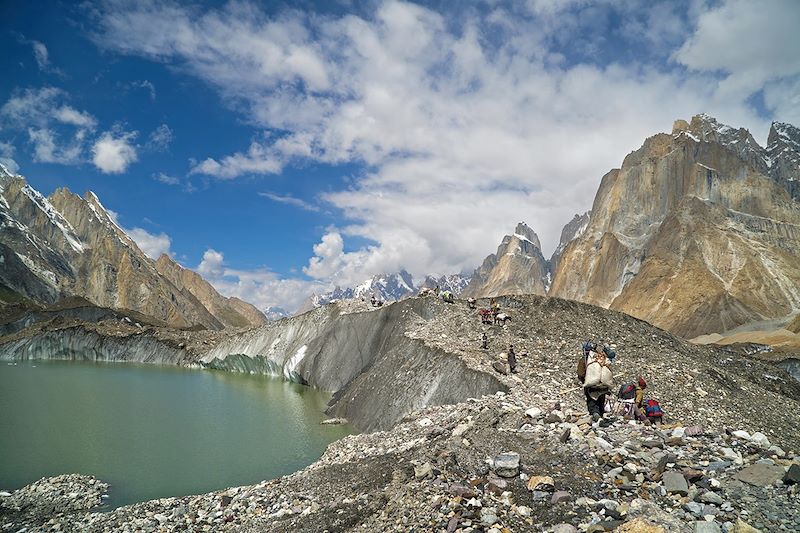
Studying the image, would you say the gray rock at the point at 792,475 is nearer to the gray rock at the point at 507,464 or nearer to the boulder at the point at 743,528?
the boulder at the point at 743,528

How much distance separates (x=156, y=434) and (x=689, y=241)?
136342mm

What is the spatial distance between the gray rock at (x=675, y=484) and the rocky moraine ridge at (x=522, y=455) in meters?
0.04

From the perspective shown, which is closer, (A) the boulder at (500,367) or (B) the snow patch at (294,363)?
(A) the boulder at (500,367)

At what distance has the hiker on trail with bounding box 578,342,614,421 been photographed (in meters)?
14.6

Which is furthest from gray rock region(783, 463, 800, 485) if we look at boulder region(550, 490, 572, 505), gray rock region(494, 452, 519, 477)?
gray rock region(494, 452, 519, 477)

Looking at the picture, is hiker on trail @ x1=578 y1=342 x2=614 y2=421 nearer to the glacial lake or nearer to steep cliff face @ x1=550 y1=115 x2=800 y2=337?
the glacial lake

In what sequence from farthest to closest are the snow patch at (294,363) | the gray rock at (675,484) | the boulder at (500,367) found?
1. the snow patch at (294,363)
2. the boulder at (500,367)
3. the gray rock at (675,484)

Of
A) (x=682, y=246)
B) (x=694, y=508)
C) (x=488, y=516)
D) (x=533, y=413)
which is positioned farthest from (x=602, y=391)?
(x=682, y=246)

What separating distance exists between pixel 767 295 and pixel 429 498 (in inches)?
5160

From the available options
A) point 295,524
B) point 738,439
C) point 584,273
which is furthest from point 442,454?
point 584,273

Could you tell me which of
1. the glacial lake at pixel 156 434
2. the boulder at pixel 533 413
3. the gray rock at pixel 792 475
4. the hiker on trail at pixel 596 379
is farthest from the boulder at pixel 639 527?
the glacial lake at pixel 156 434

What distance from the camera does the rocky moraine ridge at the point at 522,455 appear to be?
9.73 m

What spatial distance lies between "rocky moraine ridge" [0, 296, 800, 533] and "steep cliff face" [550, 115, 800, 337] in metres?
92.8

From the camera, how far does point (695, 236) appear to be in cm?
12862
